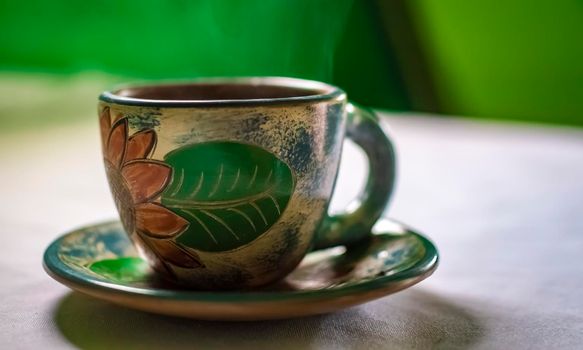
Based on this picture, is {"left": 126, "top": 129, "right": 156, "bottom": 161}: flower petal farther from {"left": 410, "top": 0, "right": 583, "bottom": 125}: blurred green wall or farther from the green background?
{"left": 410, "top": 0, "right": 583, "bottom": 125}: blurred green wall

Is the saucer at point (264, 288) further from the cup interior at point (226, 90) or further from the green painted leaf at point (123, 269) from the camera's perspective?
the cup interior at point (226, 90)

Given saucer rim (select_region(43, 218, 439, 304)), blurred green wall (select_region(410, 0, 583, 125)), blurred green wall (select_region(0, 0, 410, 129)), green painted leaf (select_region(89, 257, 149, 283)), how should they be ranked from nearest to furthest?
saucer rim (select_region(43, 218, 439, 304))
green painted leaf (select_region(89, 257, 149, 283))
blurred green wall (select_region(0, 0, 410, 129))
blurred green wall (select_region(410, 0, 583, 125))

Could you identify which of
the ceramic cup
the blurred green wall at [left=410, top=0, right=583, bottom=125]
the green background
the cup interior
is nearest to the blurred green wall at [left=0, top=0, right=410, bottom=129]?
the green background

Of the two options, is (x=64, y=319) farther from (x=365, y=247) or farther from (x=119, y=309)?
(x=365, y=247)

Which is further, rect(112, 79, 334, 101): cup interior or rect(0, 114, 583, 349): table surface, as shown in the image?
rect(112, 79, 334, 101): cup interior

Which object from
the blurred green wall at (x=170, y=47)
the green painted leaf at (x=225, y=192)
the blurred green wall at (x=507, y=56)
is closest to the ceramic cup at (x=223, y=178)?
the green painted leaf at (x=225, y=192)

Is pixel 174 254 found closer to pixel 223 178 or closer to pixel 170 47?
pixel 223 178
